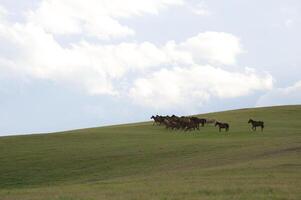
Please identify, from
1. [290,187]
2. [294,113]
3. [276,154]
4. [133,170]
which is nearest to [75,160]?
[133,170]

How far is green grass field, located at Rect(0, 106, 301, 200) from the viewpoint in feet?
70.5

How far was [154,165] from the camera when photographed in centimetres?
3538

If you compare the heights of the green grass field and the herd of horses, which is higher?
the herd of horses

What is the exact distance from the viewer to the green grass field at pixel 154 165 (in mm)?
21484

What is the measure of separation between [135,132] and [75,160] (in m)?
18.0

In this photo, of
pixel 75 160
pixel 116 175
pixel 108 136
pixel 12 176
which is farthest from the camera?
pixel 108 136

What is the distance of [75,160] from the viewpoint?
39750 mm

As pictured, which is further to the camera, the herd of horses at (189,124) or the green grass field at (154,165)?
the herd of horses at (189,124)

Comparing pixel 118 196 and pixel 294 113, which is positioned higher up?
pixel 294 113

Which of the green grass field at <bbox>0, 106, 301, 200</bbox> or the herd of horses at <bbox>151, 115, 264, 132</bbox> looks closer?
the green grass field at <bbox>0, 106, 301, 200</bbox>

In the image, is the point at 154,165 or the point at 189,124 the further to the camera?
the point at 189,124

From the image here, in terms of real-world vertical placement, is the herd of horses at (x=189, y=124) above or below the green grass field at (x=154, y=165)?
above

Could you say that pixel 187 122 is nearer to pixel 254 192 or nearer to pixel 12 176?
pixel 12 176

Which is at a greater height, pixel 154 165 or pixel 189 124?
pixel 189 124
